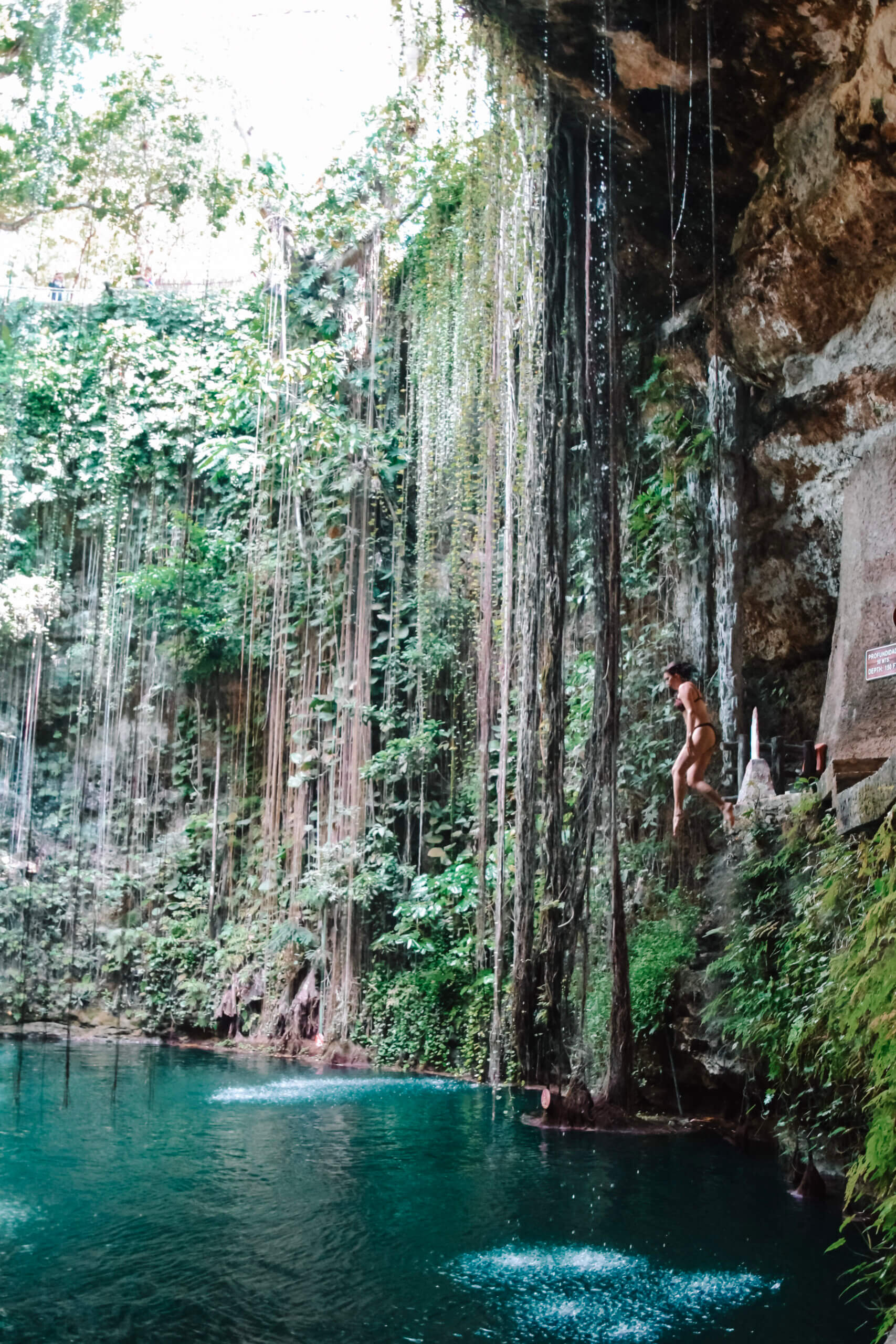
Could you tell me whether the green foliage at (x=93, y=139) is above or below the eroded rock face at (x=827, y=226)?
above

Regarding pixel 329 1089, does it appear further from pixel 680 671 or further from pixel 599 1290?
pixel 599 1290

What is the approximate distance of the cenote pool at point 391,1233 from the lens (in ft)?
11.2

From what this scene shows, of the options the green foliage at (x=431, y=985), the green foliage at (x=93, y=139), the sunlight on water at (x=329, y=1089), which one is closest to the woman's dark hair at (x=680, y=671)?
the green foliage at (x=431, y=985)

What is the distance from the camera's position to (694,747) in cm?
614

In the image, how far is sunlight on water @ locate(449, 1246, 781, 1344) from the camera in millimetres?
3422

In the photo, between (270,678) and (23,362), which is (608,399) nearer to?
(270,678)

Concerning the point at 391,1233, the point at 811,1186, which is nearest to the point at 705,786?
the point at 811,1186

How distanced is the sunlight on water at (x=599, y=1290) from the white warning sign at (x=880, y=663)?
8.99ft

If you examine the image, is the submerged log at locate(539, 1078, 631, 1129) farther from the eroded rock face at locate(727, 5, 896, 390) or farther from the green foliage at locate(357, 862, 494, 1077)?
the eroded rock face at locate(727, 5, 896, 390)

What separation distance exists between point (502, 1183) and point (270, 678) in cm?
548

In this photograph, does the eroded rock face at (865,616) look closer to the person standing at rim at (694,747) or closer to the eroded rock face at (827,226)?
the person standing at rim at (694,747)

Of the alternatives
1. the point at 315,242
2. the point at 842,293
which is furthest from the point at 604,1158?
the point at 315,242

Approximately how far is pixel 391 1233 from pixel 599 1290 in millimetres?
935

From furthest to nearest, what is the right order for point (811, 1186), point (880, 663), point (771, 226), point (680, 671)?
point (771, 226) < point (680, 671) < point (880, 663) < point (811, 1186)
